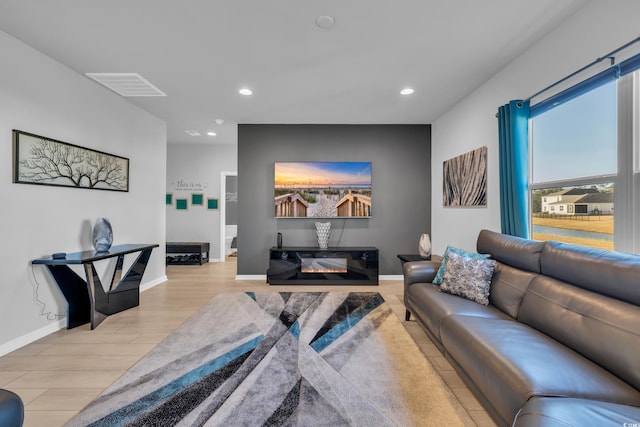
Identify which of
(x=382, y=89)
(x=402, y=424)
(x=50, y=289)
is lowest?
(x=402, y=424)

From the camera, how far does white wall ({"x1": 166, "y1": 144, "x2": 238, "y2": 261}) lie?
19.8ft

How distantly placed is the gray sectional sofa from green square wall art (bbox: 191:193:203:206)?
5379 mm

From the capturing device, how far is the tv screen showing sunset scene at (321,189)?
14.9 ft

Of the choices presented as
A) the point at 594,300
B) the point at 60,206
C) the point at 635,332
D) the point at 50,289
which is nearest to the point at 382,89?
the point at 594,300

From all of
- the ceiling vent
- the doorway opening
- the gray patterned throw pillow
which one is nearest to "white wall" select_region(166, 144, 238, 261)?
the doorway opening

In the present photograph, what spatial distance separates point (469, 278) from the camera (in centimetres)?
232

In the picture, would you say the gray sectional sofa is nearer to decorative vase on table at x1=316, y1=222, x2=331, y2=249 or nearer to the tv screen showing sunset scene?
decorative vase on table at x1=316, y1=222, x2=331, y2=249

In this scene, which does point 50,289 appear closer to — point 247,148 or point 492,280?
point 247,148

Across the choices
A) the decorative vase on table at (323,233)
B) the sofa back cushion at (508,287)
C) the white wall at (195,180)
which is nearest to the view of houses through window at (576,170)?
the sofa back cushion at (508,287)

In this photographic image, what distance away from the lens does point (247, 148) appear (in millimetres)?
4555

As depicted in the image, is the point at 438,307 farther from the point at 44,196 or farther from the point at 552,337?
the point at 44,196

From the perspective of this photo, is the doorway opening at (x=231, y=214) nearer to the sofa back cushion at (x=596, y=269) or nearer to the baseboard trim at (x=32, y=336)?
the baseboard trim at (x=32, y=336)

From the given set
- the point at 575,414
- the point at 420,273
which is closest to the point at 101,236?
the point at 420,273

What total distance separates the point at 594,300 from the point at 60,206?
14.6ft
